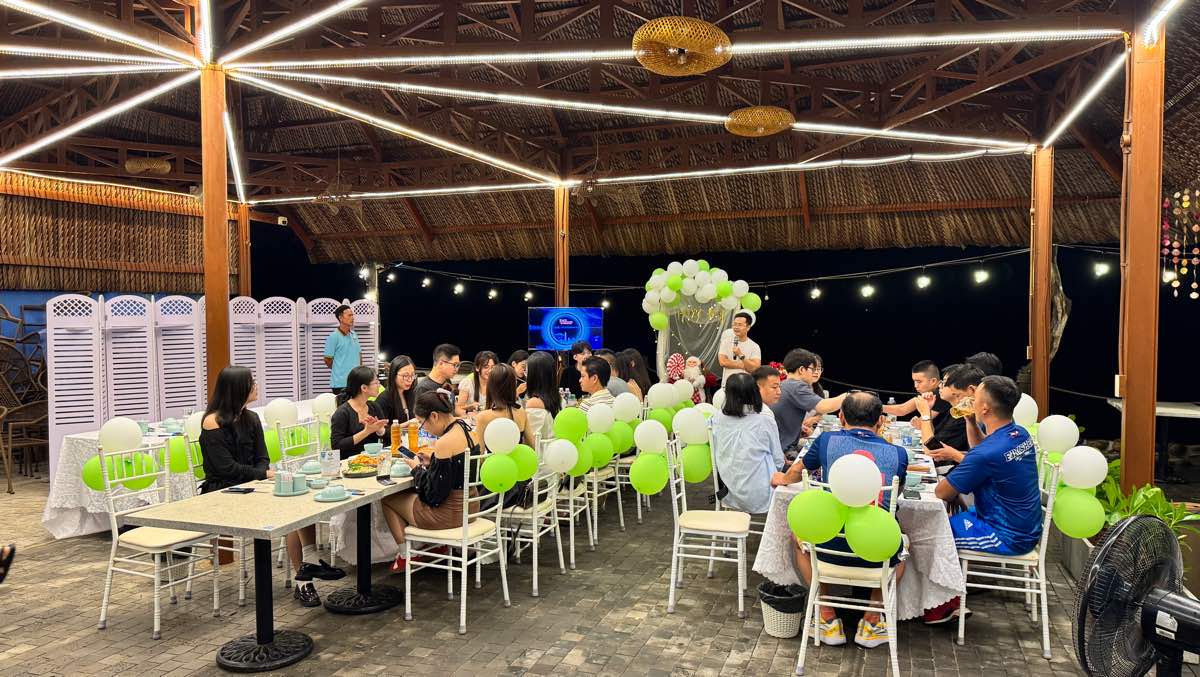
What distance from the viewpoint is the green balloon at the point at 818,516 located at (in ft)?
12.2

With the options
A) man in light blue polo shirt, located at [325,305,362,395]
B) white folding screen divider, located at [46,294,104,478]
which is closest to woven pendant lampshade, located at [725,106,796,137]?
man in light blue polo shirt, located at [325,305,362,395]

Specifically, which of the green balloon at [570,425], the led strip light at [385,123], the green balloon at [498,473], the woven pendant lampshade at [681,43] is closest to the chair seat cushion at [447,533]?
the green balloon at [498,473]

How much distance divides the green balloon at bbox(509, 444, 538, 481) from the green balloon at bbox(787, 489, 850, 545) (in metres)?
1.78

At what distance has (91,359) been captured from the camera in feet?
25.9

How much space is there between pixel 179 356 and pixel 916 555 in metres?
7.98

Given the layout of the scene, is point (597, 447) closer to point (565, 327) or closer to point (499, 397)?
point (499, 397)

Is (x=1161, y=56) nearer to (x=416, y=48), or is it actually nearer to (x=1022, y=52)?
(x=1022, y=52)

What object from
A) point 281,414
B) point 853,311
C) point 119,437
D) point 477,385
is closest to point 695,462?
point 477,385

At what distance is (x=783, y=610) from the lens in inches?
172

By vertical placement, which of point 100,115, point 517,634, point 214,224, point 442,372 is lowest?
point 517,634

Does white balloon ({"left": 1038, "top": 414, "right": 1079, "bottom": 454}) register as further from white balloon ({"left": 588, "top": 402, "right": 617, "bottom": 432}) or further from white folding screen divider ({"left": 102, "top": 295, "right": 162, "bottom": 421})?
white folding screen divider ({"left": 102, "top": 295, "right": 162, "bottom": 421})

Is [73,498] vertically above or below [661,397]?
below

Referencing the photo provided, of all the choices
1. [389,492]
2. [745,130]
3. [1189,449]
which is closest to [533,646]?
[389,492]

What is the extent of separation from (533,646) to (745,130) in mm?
4856
